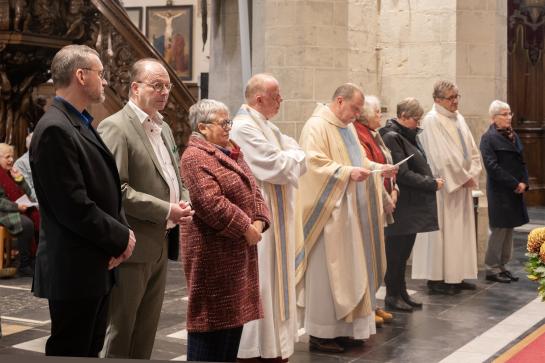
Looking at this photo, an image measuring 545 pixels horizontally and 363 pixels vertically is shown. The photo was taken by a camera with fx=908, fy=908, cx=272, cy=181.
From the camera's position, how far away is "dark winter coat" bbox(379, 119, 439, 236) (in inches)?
279

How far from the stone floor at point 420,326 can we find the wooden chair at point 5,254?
105 millimetres

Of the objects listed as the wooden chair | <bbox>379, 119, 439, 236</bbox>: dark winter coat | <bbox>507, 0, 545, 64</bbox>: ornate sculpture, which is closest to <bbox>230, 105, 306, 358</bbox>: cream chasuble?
<bbox>379, 119, 439, 236</bbox>: dark winter coat

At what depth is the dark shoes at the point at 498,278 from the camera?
336 inches

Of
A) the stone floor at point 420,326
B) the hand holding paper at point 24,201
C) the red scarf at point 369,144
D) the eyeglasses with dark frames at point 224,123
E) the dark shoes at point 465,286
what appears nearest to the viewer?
the eyeglasses with dark frames at point 224,123

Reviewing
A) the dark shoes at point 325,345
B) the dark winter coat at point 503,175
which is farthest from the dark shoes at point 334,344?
the dark winter coat at point 503,175

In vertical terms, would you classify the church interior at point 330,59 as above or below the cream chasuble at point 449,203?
above

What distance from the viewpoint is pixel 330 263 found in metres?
5.83

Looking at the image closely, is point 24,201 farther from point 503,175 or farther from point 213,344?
point 213,344

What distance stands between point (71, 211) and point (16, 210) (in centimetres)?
542

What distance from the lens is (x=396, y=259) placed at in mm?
7055

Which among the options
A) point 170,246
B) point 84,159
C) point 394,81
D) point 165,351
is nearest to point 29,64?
point 394,81

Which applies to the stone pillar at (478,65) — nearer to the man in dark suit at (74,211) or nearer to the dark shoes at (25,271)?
the dark shoes at (25,271)

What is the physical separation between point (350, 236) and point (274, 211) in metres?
0.88

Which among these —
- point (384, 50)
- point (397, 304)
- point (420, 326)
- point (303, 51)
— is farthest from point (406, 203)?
point (384, 50)
